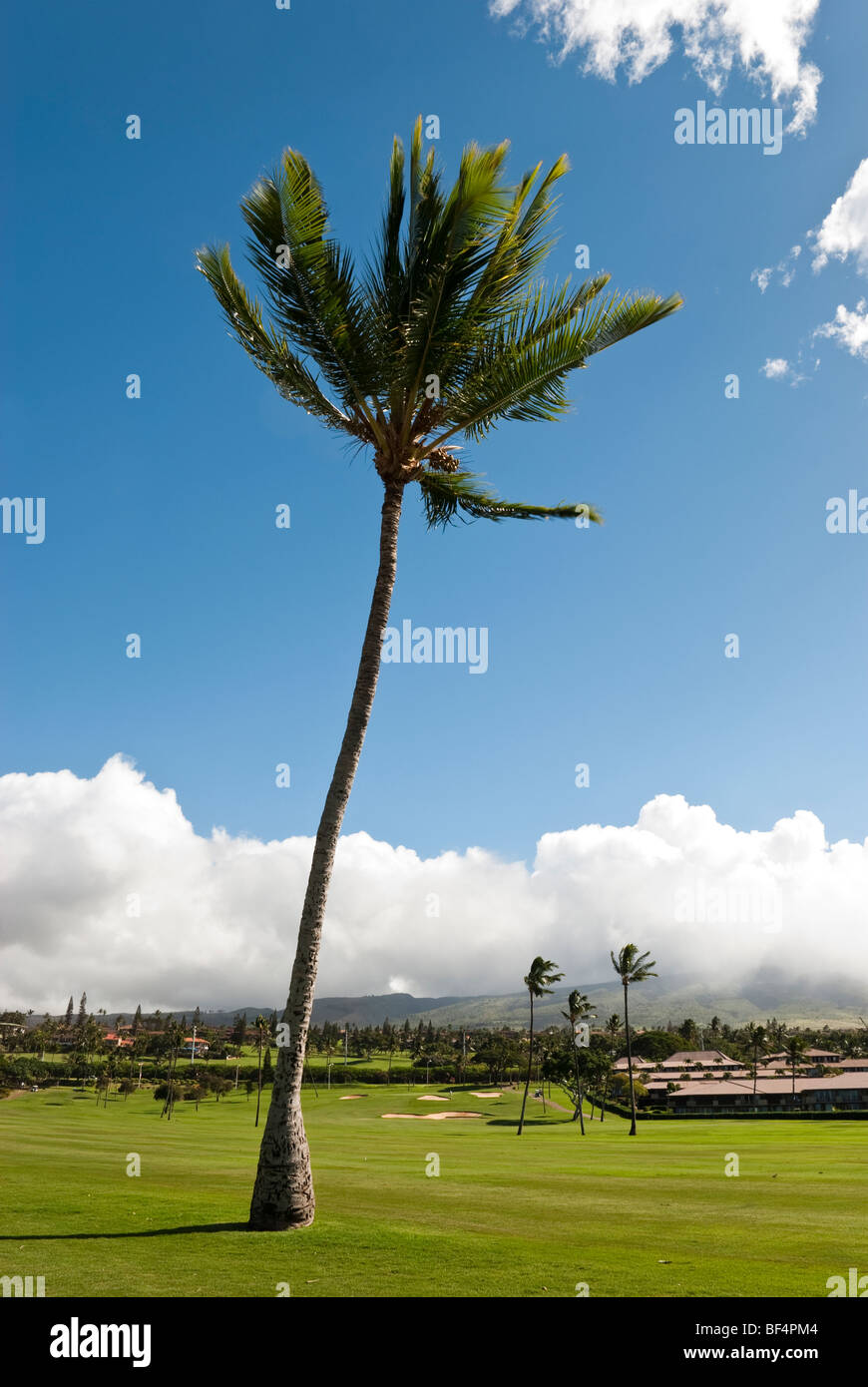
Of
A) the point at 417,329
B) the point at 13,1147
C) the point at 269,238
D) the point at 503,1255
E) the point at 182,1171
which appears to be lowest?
the point at 13,1147

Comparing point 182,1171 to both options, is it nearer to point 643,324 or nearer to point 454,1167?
point 454,1167

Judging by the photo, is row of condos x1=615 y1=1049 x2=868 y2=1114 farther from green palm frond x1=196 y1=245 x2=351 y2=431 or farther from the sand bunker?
green palm frond x1=196 y1=245 x2=351 y2=431

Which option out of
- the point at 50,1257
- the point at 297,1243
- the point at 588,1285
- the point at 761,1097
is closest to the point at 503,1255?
the point at 588,1285

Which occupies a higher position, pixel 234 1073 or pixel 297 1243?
pixel 297 1243

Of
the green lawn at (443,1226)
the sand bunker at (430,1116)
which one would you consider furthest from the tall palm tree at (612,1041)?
the green lawn at (443,1226)

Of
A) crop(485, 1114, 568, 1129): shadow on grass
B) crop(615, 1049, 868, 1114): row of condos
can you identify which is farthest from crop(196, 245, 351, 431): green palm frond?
crop(615, 1049, 868, 1114): row of condos

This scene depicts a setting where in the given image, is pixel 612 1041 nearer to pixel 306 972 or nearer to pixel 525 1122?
pixel 525 1122

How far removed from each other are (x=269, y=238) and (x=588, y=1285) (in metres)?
17.4

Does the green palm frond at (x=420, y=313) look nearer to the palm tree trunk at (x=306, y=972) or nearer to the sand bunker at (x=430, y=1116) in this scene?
the palm tree trunk at (x=306, y=972)

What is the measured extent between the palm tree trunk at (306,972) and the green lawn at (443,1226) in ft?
1.87

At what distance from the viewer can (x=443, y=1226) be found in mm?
15156

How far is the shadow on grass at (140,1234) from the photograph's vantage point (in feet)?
42.8

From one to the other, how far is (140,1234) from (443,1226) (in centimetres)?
516

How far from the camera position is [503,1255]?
41.0 ft
